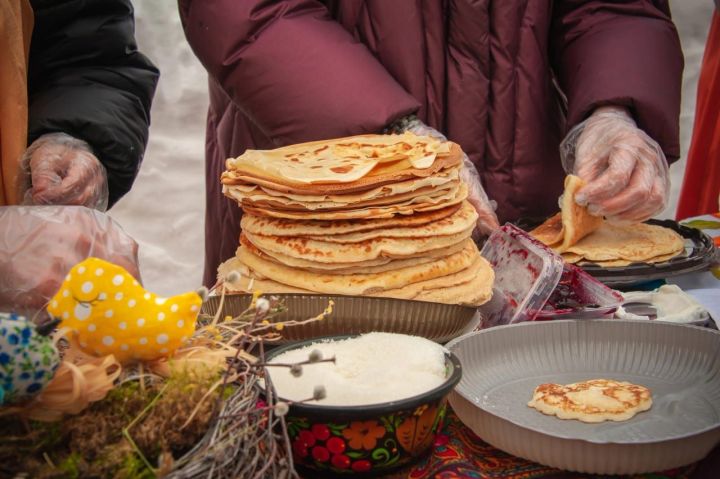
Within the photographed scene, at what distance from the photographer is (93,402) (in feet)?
1.90

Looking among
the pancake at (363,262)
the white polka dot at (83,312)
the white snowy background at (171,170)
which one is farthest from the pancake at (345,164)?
the white snowy background at (171,170)

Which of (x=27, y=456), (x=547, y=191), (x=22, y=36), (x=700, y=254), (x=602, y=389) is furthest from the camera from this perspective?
(x=547, y=191)

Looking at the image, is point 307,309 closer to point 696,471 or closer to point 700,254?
point 696,471

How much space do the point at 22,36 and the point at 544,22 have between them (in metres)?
1.19

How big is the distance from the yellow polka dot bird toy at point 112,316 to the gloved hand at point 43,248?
45 centimetres

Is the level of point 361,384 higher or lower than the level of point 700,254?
higher

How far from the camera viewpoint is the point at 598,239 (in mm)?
1692

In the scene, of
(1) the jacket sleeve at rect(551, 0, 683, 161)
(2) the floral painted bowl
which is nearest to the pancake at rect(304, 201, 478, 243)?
(2) the floral painted bowl

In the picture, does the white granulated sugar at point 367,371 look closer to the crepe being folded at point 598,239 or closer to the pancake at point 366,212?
the pancake at point 366,212

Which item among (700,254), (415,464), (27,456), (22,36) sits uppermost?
(22,36)

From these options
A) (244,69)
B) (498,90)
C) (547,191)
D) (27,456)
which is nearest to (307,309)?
(27,456)

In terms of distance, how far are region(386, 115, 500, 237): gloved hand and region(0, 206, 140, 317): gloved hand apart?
2.31 feet

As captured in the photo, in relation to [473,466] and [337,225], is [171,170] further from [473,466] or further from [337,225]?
[473,466]

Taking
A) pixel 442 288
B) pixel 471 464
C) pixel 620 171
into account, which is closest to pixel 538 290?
pixel 442 288
